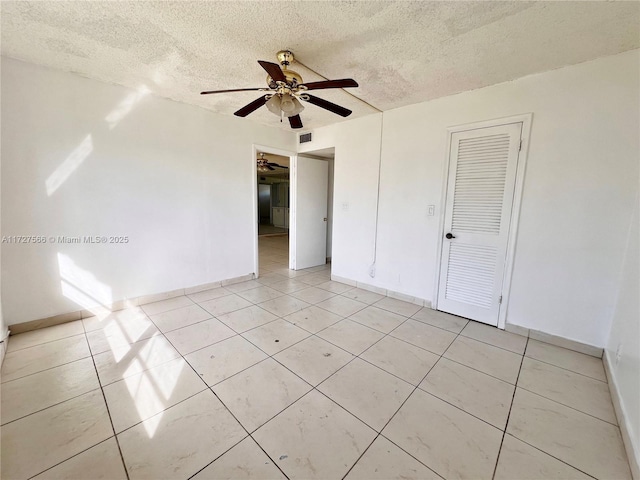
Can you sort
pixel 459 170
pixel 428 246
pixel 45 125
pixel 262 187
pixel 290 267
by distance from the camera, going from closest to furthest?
pixel 45 125, pixel 459 170, pixel 428 246, pixel 290 267, pixel 262 187

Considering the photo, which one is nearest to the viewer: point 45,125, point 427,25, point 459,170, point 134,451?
point 134,451

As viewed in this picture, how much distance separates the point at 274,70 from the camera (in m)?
1.65

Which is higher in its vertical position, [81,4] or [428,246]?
[81,4]

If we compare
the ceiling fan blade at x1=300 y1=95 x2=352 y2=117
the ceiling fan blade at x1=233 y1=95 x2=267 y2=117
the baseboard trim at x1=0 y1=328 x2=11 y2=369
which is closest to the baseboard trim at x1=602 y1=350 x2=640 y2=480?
the ceiling fan blade at x1=300 y1=95 x2=352 y2=117

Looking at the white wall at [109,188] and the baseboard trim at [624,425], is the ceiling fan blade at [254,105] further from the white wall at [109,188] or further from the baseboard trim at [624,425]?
the baseboard trim at [624,425]

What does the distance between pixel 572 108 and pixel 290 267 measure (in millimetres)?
4155

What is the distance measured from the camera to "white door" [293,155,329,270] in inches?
180

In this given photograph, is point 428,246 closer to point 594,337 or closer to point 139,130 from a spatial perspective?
point 594,337

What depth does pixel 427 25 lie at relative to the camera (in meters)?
1.74

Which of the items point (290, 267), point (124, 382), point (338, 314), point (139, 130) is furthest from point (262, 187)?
point (124, 382)

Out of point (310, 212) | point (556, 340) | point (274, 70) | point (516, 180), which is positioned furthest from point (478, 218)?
point (310, 212)

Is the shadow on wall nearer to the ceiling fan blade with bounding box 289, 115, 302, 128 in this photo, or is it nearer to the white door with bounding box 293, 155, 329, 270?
the ceiling fan blade with bounding box 289, 115, 302, 128

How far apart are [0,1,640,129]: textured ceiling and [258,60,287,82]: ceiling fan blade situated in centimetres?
35

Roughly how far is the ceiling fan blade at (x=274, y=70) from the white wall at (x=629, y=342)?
2.71 metres
